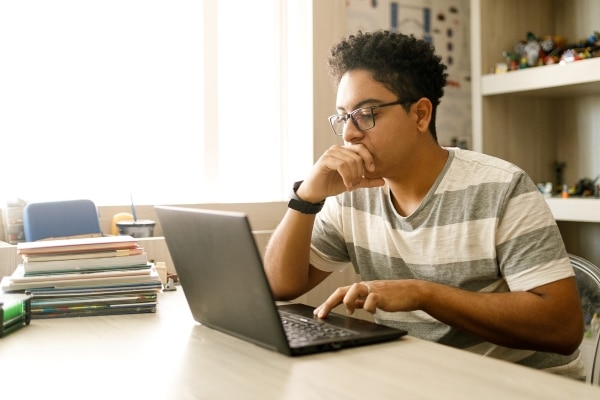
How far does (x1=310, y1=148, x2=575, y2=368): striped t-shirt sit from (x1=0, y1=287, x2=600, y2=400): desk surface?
0.40 meters

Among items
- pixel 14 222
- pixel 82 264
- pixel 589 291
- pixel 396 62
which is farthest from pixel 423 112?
pixel 14 222

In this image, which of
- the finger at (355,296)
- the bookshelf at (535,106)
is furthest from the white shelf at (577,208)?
the finger at (355,296)

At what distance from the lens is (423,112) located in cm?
165

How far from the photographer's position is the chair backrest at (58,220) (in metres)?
1.98

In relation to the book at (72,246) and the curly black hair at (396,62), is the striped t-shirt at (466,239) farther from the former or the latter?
the book at (72,246)

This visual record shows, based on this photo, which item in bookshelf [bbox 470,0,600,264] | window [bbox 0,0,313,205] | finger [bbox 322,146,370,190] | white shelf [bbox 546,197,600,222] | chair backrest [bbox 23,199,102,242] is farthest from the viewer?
bookshelf [bbox 470,0,600,264]

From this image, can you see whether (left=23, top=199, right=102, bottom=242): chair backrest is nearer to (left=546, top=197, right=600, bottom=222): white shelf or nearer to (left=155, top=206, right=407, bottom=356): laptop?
(left=155, top=206, right=407, bottom=356): laptop

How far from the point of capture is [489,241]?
56.7 inches

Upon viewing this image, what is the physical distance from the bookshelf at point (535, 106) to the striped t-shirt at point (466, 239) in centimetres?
130

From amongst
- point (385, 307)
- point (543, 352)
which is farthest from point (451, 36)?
point (385, 307)

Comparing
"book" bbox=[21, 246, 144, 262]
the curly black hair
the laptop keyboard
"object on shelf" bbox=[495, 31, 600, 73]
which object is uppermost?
"object on shelf" bbox=[495, 31, 600, 73]

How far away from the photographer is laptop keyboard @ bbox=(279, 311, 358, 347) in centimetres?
107

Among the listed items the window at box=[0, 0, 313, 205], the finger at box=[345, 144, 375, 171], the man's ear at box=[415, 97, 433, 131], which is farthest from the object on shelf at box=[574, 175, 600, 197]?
the finger at box=[345, 144, 375, 171]

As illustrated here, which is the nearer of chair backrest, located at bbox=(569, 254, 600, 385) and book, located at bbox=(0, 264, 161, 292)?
book, located at bbox=(0, 264, 161, 292)
